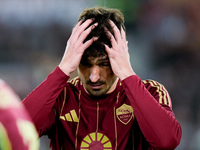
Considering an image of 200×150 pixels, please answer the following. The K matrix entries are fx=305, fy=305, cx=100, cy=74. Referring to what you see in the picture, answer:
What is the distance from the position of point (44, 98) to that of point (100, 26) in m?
0.58

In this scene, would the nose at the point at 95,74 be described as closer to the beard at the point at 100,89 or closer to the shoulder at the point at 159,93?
the beard at the point at 100,89

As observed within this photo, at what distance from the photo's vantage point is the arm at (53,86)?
5.84 ft

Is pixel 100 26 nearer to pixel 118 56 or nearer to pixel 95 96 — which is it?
pixel 118 56

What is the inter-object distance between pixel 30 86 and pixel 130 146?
3.42m

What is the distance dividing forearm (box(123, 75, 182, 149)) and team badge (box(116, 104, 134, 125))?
232mm

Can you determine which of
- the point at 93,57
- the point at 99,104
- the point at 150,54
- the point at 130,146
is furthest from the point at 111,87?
the point at 150,54

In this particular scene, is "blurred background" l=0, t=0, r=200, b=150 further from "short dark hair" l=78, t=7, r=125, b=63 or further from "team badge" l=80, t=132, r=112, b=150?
"team badge" l=80, t=132, r=112, b=150

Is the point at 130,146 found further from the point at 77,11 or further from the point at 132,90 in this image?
the point at 77,11

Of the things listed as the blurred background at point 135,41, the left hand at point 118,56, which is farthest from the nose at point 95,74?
the blurred background at point 135,41

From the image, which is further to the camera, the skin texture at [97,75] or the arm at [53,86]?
the skin texture at [97,75]

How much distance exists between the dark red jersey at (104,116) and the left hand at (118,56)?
7 cm

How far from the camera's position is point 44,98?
179 centimetres

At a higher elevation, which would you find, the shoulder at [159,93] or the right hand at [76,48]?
the right hand at [76,48]

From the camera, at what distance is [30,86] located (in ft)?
16.6
